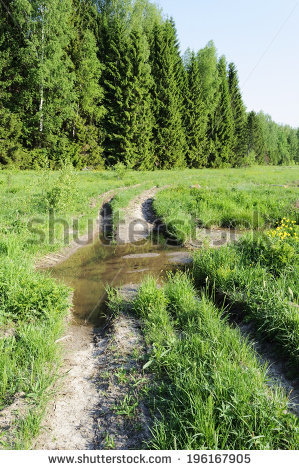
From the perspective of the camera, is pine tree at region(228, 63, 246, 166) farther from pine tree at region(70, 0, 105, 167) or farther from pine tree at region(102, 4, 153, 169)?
pine tree at region(70, 0, 105, 167)

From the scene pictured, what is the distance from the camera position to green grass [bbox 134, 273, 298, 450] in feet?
8.34

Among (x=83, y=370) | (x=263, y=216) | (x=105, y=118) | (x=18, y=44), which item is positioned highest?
(x=18, y=44)

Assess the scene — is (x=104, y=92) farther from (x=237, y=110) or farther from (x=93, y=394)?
(x=93, y=394)

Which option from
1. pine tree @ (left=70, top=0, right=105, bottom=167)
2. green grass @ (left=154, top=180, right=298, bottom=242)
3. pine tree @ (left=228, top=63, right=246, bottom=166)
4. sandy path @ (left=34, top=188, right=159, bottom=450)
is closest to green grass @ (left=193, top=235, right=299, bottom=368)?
sandy path @ (left=34, top=188, right=159, bottom=450)

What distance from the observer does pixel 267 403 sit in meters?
2.77

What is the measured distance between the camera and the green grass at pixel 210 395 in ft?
8.34

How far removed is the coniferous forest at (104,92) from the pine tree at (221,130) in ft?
0.56

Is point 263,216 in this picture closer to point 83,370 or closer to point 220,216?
point 220,216

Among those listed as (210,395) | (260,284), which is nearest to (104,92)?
(260,284)

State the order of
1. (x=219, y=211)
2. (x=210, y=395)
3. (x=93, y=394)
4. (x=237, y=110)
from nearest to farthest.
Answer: (x=210, y=395) → (x=93, y=394) → (x=219, y=211) → (x=237, y=110)

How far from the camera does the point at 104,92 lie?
35281mm

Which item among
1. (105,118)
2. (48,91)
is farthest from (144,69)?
(48,91)

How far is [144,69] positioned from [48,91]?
43.5 ft

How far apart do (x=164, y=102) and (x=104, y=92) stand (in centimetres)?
874
